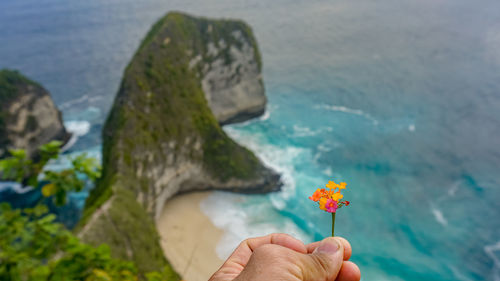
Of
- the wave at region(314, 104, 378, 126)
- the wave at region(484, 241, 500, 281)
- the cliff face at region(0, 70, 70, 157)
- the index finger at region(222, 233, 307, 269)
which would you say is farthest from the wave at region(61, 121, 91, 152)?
the index finger at region(222, 233, 307, 269)

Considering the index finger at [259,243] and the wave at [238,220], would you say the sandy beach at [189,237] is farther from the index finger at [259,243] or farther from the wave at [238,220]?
the index finger at [259,243]

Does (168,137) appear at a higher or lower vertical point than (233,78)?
lower

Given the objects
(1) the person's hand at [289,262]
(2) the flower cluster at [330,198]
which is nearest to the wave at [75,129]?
(1) the person's hand at [289,262]

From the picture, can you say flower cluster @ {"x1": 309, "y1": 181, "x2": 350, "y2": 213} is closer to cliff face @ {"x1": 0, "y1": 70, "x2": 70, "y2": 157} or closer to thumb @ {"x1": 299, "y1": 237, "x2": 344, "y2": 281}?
thumb @ {"x1": 299, "y1": 237, "x2": 344, "y2": 281}

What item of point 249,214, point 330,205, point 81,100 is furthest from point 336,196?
point 81,100

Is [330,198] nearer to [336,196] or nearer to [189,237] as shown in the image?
[336,196]

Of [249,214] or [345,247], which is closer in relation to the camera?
[345,247]

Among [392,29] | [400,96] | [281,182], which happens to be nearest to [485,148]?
[400,96]
